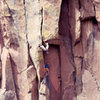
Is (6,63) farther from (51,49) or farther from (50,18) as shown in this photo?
(50,18)

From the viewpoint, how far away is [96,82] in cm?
593

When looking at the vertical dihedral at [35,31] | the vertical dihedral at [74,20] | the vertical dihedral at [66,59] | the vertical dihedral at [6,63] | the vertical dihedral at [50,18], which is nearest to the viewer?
the vertical dihedral at [50,18]

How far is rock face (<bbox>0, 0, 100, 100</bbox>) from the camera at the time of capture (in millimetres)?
5637

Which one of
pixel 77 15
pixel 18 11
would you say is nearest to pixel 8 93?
pixel 18 11

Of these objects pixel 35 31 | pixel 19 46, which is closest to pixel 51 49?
pixel 35 31

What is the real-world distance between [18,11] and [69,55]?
199 centimetres

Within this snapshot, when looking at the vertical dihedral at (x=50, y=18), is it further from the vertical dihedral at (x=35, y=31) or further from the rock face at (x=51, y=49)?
the vertical dihedral at (x=35, y=31)

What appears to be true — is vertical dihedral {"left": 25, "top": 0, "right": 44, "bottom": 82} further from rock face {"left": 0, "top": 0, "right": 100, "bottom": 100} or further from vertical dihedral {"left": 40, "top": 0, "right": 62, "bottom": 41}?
vertical dihedral {"left": 40, "top": 0, "right": 62, "bottom": 41}

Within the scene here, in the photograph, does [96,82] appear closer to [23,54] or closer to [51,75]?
[51,75]

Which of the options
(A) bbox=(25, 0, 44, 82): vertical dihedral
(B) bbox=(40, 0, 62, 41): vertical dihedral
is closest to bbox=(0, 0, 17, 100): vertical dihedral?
(A) bbox=(25, 0, 44, 82): vertical dihedral

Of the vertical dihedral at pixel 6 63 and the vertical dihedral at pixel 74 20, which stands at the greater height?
the vertical dihedral at pixel 74 20

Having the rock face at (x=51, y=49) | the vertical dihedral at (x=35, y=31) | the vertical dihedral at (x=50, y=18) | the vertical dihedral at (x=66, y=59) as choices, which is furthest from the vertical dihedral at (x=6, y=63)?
the vertical dihedral at (x=66, y=59)

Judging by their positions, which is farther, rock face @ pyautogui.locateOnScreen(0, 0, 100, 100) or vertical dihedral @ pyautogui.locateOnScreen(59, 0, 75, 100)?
vertical dihedral @ pyautogui.locateOnScreen(59, 0, 75, 100)

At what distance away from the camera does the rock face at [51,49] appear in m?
5.64
